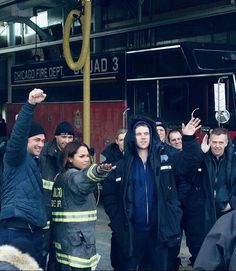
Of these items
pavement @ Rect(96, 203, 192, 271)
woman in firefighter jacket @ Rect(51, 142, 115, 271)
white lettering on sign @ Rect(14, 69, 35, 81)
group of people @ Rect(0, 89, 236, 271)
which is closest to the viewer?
group of people @ Rect(0, 89, 236, 271)

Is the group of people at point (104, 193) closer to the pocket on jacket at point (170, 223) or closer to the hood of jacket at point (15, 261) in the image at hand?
the pocket on jacket at point (170, 223)

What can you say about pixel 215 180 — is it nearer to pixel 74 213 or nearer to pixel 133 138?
pixel 133 138

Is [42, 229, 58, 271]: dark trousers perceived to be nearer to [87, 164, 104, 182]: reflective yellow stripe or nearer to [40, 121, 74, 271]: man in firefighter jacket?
[40, 121, 74, 271]: man in firefighter jacket

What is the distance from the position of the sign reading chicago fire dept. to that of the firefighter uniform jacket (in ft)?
23.5

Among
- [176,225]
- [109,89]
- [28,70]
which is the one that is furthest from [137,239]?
[28,70]

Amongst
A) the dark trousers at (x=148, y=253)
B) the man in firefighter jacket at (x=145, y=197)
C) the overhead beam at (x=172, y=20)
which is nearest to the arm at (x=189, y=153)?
the man in firefighter jacket at (x=145, y=197)

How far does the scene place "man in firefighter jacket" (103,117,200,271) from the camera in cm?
556

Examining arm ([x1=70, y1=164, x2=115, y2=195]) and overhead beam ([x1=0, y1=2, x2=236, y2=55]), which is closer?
arm ([x1=70, y1=164, x2=115, y2=195])

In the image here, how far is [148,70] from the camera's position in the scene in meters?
11.7

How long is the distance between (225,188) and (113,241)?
3.95ft

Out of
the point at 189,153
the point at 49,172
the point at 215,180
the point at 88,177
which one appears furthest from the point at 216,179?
the point at 88,177

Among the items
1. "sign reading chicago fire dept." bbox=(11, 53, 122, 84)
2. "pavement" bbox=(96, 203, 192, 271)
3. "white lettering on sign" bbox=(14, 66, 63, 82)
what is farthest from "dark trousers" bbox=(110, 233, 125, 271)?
"white lettering on sign" bbox=(14, 66, 63, 82)

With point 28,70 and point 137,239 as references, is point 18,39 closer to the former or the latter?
point 28,70

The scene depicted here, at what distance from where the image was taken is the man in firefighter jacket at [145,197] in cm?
556
